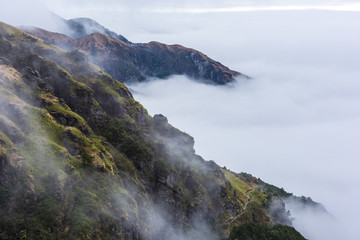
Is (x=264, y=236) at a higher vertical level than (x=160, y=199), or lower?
higher

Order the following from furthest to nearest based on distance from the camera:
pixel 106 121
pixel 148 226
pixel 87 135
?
1. pixel 106 121
2. pixel 87 135
3. pixel 148 226

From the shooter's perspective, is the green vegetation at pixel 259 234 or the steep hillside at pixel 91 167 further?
the green vegetation at pixel 259 234

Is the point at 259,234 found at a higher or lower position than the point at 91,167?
higher

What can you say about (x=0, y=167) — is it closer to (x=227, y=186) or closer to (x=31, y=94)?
(x=31, y=94)

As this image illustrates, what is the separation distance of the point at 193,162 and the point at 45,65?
97.2 meters

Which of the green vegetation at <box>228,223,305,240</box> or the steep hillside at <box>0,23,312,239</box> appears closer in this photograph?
the steep hillside at <box>0,23,312,239</box>

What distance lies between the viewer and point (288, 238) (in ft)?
318

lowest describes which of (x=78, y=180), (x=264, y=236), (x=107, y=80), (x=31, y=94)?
(x=78, y=180)

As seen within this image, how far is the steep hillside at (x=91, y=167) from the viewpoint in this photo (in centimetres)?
6444

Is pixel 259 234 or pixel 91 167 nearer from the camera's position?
pixel 91 167

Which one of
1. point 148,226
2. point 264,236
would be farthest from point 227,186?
point 148,226

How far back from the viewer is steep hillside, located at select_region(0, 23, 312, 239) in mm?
64438

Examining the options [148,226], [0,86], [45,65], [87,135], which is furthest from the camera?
[45,65]

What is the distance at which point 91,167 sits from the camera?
86.5m
